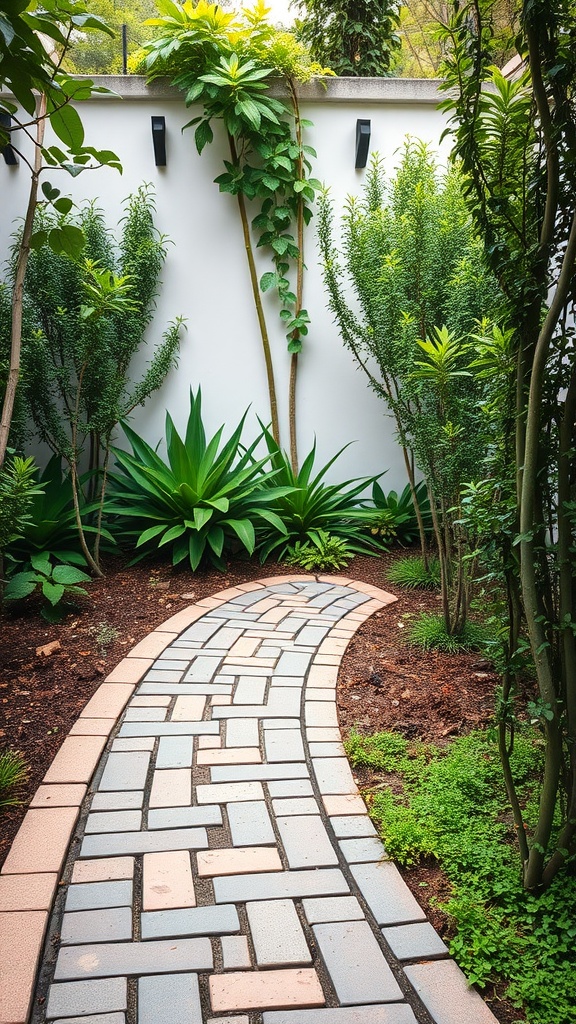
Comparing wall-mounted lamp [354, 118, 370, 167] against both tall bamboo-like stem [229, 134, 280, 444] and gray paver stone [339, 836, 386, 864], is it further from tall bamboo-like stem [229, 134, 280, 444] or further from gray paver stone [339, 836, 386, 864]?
gray paver stone [339, 836, 386, 864]

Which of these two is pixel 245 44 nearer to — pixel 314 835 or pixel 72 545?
pixel 72 545

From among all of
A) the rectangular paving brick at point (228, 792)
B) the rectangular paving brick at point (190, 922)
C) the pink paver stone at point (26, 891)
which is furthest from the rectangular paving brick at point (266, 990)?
the rectangular paving brick at point (228, 792)

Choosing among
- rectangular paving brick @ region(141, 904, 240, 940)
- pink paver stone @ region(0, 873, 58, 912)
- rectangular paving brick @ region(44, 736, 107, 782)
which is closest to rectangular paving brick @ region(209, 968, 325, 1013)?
rectangular paving brick @ region(141, 904, 240, 940)

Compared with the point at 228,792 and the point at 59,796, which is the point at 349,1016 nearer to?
the point at 228,792

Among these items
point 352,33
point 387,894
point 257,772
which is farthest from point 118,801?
point 352,33

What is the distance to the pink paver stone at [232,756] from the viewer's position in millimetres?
2059

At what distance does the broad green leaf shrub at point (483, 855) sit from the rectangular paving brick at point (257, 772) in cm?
19

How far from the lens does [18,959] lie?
1.32 m

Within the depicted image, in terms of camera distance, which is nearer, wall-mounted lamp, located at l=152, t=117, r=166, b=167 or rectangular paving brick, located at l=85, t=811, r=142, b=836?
rectangular paving brick, located at l=85, t=811, r=142, b=836

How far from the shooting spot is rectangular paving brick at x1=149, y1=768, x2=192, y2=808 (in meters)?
1.86

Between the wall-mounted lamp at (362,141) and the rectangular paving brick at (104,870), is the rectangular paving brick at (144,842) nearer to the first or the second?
the rectangular paving brick at (104,870)

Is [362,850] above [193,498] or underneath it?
underneath

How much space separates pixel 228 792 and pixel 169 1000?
67 cm

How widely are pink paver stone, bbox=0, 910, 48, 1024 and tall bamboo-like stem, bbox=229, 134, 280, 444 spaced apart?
3.54 meters
